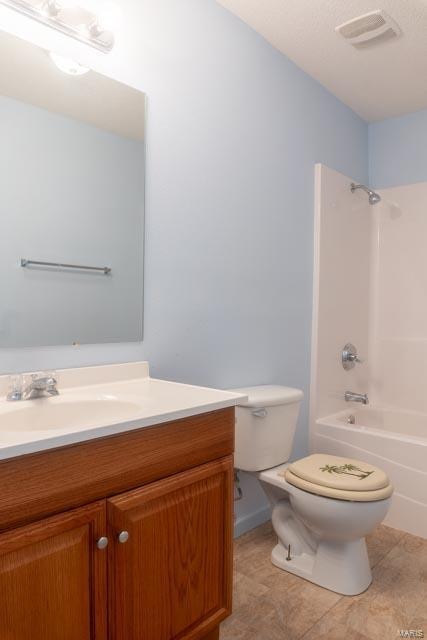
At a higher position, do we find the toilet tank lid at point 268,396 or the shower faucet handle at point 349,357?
the shower faucet handle at point 349,357

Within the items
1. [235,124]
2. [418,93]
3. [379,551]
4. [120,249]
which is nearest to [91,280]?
[120,249]

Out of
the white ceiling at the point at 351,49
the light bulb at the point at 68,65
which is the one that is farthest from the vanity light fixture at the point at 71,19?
the white ceiling at the point at 351,49

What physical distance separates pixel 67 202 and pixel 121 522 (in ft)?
3.16

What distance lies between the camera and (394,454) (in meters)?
2.29

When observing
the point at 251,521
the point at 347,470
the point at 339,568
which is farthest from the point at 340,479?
the point at 251,521

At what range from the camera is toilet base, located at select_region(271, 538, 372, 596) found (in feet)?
5.69

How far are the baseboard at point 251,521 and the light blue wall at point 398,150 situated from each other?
221 centimetres

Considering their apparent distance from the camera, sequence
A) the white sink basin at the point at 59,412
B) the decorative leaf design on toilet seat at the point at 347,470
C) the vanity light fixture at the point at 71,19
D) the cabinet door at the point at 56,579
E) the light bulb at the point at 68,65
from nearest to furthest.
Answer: the cabinet door at the point at 56,579
the white sink basin at the point at 59,412
the vanity light fixture at the point at 71,19
the light bulb at the point at 68,65
the decorative leaf design on toilet seat at the point at 347,470

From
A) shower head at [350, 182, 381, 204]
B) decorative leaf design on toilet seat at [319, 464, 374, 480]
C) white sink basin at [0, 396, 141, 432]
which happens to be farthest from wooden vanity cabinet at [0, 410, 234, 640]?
shower head at [350, 182, 381, 204]

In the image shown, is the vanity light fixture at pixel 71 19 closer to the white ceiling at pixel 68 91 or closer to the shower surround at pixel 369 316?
the white ceiling at pixel 68 91

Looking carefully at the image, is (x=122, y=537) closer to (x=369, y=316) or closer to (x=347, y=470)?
(x=347, y=470)

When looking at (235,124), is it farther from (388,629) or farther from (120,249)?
(388,629)

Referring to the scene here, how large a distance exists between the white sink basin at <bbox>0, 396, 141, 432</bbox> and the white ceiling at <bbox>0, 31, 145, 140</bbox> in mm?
896

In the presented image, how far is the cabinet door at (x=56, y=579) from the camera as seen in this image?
0.87m
